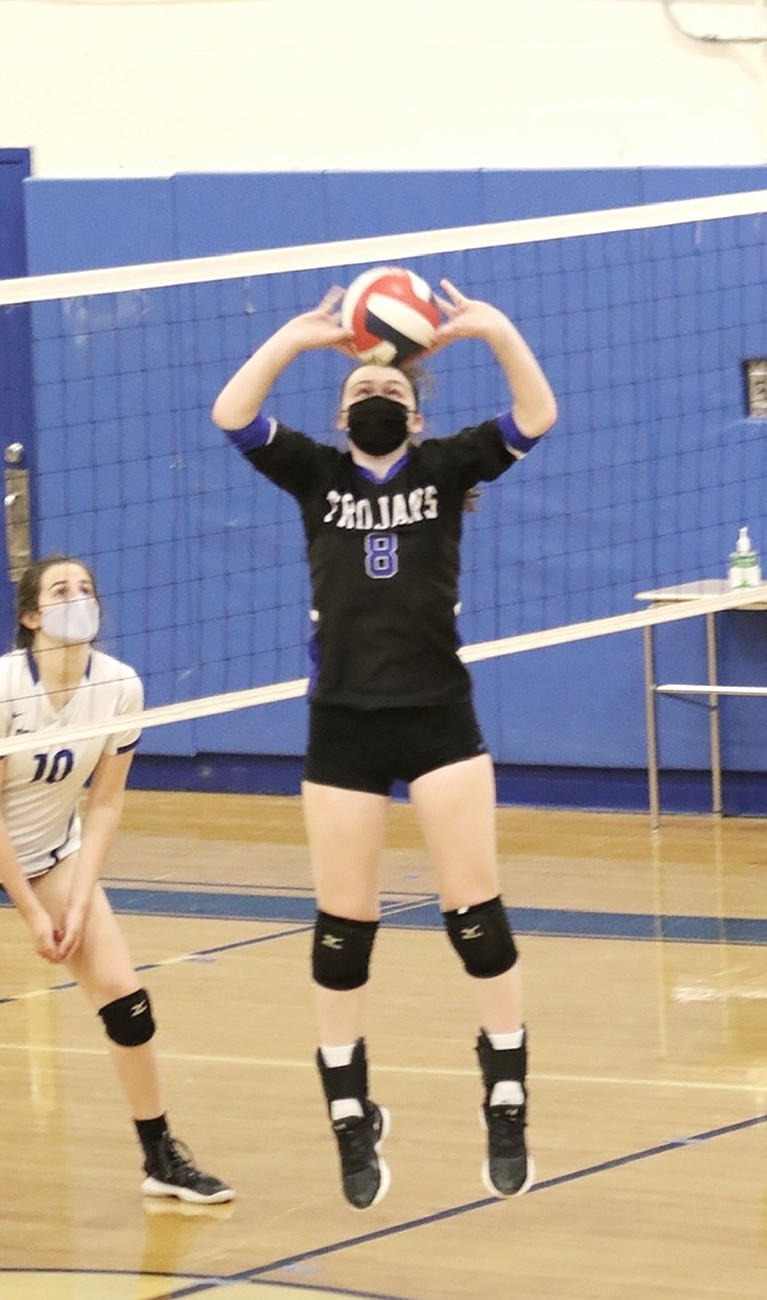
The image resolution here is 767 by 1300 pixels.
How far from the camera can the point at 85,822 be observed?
5.71 metres

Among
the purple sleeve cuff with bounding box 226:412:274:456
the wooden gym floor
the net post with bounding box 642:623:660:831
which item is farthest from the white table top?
the purple sleeve cuff with bounding box 226:412:274:456

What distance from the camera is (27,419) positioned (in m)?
11.1

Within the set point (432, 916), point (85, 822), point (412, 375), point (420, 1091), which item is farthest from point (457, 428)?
point (412, 375)

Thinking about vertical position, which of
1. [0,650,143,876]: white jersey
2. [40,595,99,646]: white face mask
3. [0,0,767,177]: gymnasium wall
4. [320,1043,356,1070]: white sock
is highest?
[0,0,767,177]: gymnasium wall

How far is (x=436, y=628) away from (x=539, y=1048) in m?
2.49

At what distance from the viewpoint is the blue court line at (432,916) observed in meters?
8.19

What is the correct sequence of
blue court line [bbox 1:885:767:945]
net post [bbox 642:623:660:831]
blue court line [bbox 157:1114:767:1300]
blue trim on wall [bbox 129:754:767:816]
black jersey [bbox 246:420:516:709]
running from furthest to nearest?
blue trim on wall [bbox 129:754:767:816], net post [bbox 642:623:660:831], blue court line [bbox 1:885:767:945], blue court line [bbox 157:1114:767:1300], black jersey [bbox 246:420:516:709]

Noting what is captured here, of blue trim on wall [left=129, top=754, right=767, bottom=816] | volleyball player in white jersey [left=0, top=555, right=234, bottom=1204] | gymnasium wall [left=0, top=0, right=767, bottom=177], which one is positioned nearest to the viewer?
volleyball player in white jersey [left=0, top=555, right=234, bottom=1204]

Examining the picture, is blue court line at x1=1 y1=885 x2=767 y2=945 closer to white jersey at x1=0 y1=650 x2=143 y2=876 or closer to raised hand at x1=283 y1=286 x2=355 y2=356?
white jersey at x1=0 y1=650 x2=143 y2=876

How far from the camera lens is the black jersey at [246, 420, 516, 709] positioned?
15.5 ft

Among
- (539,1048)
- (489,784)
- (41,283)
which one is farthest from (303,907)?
(489,784)

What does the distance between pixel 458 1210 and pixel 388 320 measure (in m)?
2.17

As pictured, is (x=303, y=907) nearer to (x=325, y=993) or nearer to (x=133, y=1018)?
(x=133, y=1018)

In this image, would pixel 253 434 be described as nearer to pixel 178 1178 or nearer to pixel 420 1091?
pixel 178 1178
